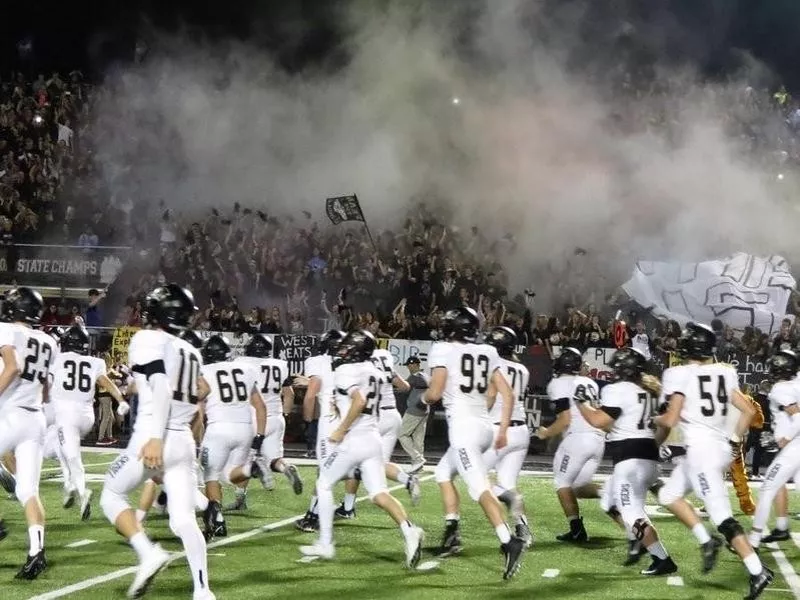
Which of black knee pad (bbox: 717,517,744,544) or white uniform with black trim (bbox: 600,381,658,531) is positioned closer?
black knee pad (bbox: 717,517,744,544)

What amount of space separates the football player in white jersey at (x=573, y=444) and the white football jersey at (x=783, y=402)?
4.38 ft

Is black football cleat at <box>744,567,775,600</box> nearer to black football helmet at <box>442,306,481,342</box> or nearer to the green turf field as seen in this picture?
the green turf field

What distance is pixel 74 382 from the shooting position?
32.4 feet

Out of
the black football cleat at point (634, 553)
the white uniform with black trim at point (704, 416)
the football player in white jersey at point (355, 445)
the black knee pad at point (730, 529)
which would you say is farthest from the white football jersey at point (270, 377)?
the black knee pad at point (730, 529)

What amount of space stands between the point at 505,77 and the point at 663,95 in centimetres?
297

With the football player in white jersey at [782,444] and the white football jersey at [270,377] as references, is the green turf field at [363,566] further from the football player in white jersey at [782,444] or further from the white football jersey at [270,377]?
the white football jersey at [270,377]

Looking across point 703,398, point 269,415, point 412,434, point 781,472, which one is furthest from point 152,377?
point 412,434

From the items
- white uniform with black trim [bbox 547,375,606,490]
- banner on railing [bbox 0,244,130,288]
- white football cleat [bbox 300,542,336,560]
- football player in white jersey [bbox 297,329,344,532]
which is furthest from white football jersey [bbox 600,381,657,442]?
banner on railing [bbox 0,244,130,288]

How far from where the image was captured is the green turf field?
655 cm

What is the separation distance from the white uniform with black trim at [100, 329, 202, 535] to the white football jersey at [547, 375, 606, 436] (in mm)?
3641

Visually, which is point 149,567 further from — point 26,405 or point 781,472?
point 781,472

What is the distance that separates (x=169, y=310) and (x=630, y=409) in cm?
344

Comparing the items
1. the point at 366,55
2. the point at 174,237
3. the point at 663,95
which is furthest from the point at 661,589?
the point at 366,55

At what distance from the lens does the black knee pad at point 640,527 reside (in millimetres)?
7488
